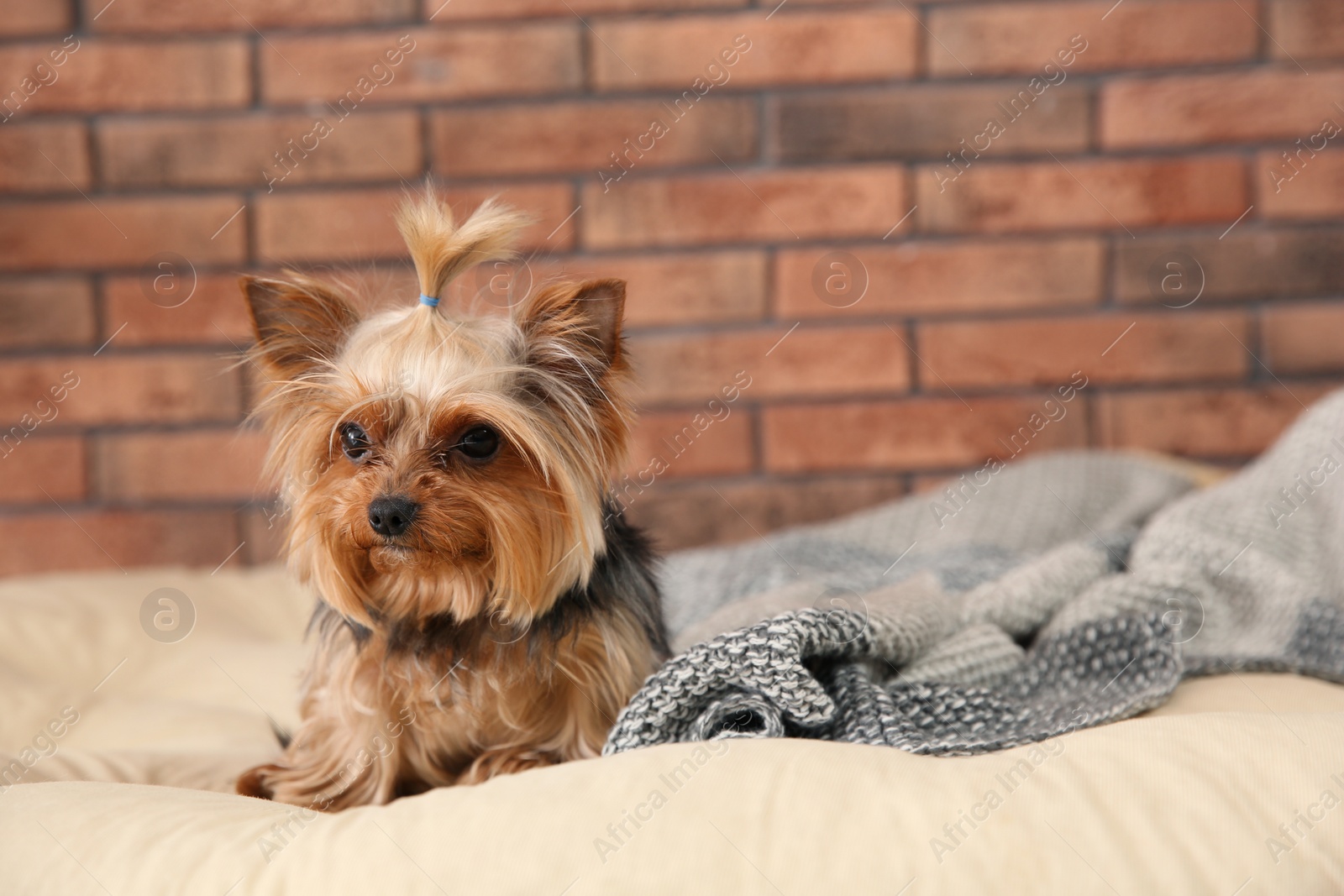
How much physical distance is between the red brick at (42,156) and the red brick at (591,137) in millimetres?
754

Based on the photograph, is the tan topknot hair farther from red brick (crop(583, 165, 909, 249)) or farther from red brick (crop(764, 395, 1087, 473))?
red brick (crop(764, 395, 1087, 473))

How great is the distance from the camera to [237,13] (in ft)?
7.39

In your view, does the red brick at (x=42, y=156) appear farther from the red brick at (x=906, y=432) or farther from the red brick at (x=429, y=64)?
the red brick at (x=906, y=432)

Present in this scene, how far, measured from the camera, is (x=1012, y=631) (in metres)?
1.43

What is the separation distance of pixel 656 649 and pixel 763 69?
56.8 inches

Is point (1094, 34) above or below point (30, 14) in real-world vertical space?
below

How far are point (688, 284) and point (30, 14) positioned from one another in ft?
4.84

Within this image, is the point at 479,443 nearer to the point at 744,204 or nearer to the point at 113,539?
the point at 744,204

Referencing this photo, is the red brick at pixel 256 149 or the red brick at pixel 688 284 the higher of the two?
the red brick at pixel 256 149

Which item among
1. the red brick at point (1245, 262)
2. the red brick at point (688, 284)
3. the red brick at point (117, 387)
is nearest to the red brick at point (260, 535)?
the red brick at point (117, 387)

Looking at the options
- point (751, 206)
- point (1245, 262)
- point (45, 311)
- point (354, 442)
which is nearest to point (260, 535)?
point (45, 311)

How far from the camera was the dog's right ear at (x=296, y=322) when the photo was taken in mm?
1147

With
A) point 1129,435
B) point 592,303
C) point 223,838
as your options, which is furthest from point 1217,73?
point 223,838

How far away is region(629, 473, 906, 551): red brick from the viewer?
2359 millimetres
